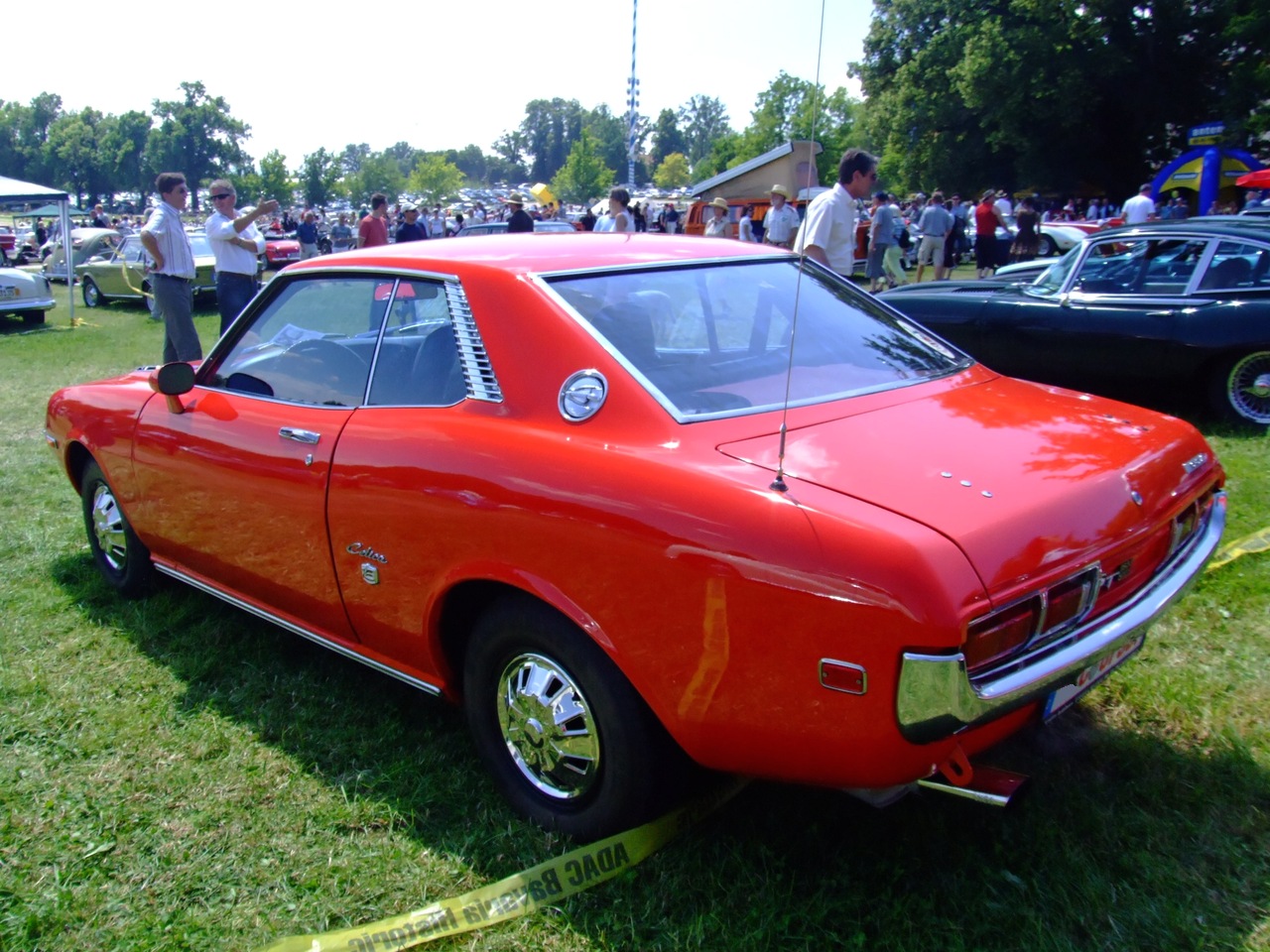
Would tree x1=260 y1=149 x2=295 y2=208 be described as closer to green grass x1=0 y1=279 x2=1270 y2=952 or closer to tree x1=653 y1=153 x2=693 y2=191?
tree x1=653 y1=153 x2=693 y2=191

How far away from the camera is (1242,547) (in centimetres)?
421

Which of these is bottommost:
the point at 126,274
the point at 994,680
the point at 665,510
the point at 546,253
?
the point at 126,274

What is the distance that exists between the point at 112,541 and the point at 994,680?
12.6 ft

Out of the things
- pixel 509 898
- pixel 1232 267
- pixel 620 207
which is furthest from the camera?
pixel 620 207

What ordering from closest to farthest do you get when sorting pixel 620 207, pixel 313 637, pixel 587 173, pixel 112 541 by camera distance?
pixel 313 637, pixel 112 541, pixel 620 207, pixel 587 173

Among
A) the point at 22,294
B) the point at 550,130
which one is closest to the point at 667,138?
the point at 550,130

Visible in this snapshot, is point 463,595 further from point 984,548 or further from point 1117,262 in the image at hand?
point 1117,262

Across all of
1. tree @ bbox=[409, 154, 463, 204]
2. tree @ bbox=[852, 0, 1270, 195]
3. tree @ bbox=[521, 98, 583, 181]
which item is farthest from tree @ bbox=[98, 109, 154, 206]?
tree @ bbox=[852, 0, 1270, 195]

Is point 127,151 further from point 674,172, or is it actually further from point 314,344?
point 314,344

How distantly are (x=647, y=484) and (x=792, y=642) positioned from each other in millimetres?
476

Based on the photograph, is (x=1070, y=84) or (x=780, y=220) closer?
(x=780, y=220)

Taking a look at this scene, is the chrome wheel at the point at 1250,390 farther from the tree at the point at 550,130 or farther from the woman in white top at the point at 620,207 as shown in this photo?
the tree at the point at 550,130

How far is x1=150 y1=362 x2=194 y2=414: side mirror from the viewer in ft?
11.6

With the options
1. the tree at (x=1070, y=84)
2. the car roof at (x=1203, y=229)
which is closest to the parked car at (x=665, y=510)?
the car roof at (x=1203, y=229)
